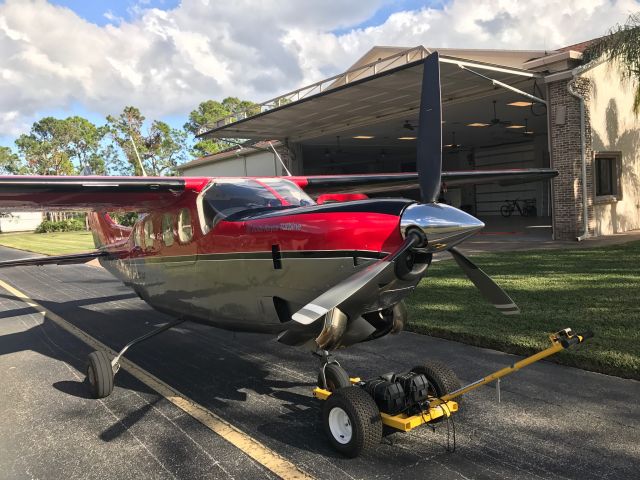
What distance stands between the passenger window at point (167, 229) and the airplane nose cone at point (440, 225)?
125 inches

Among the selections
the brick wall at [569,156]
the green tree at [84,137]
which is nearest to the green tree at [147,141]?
the green tree at [84,137]

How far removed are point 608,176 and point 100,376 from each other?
16.9 meters

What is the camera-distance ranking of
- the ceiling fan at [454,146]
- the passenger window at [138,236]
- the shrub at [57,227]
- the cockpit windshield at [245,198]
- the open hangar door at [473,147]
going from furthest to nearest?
the shrub at [57,227] → the ceiling fan at [454,146] → the open hangar door at [473,147] → the passenger window at [138,236] → the cockpit windshield at [245,198]

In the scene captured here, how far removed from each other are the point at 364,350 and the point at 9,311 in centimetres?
805

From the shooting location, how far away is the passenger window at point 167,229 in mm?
5445

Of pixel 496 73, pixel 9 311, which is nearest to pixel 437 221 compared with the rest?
pixel 9 311

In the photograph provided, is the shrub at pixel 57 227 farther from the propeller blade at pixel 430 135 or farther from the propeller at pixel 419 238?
the propeller blade at pixel 430 135

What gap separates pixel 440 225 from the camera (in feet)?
10.2

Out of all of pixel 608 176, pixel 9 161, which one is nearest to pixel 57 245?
pixel 608 176

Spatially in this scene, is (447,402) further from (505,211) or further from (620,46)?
(505,211)

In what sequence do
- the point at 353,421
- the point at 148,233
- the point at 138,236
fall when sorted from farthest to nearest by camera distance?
the point at 138,236
the point at 148,233
the point at 353,421

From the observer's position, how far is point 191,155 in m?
70.1

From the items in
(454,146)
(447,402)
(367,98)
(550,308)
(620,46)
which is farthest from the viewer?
(454,146)

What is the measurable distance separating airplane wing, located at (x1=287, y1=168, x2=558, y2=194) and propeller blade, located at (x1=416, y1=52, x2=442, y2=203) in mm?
2610
